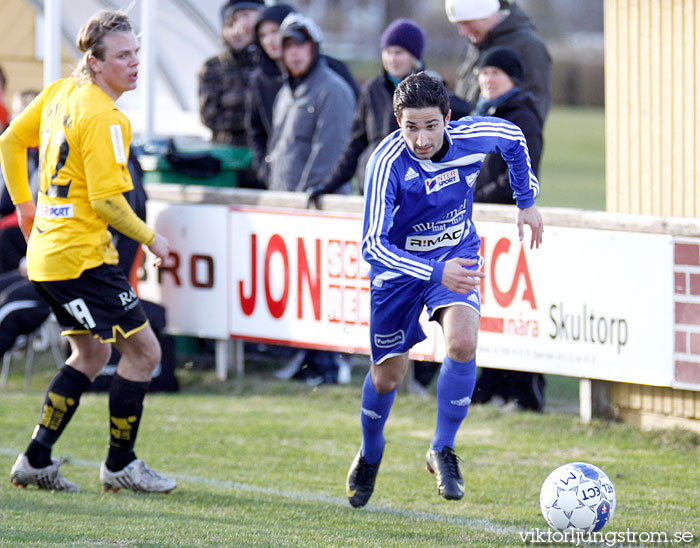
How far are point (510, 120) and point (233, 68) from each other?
370cm

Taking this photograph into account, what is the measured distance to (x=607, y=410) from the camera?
25.7 ft

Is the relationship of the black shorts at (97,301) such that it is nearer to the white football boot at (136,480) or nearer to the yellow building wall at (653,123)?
the white football boot at (136,480)

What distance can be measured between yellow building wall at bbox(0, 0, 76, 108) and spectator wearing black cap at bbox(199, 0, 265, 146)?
4.63 meters

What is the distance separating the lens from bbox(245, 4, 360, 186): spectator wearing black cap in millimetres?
10047

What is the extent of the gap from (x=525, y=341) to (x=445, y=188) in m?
2.55

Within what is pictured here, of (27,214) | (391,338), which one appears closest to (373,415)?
(391,338)

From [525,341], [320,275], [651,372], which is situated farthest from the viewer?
[320,275]

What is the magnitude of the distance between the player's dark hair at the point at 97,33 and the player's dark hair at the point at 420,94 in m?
1.42

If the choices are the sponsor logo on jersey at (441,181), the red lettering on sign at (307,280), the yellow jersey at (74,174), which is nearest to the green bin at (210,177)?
the red lettering on sign at (307,280)

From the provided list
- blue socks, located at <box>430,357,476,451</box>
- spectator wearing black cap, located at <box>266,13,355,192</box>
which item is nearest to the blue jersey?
blue socks, located at <box>430,357,476,451</box>

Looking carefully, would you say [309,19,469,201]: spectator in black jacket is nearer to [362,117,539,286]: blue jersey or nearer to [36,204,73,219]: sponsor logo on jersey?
[362,117,539,286]: blue jersey

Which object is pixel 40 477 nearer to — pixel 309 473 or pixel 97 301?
pixel 97 301

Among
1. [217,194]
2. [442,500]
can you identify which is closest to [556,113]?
[217,194]

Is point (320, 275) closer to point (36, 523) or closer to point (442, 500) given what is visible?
point (442, 500)
